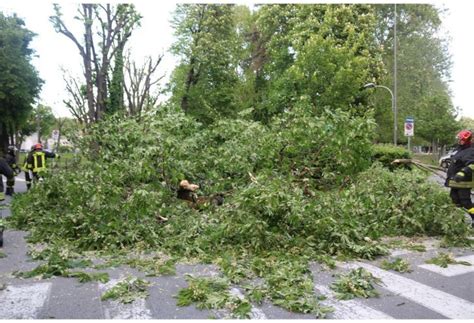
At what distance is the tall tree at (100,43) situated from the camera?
15367 millimetres

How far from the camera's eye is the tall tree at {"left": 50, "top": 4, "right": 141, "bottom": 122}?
50.4 ft

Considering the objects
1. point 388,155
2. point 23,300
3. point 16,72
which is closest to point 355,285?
point 23,300

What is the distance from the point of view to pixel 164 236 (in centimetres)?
625

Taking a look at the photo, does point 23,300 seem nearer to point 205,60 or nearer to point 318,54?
point 318,54

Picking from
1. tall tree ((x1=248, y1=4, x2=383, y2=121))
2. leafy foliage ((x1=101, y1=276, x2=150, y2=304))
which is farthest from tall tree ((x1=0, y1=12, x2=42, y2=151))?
leafy foliage ((x1=101, y1=276, x2=150, y2=304))

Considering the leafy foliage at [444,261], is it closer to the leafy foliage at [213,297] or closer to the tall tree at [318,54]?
the leafy foliage at [213,297]

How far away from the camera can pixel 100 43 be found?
51.8ft

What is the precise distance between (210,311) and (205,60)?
19.7m

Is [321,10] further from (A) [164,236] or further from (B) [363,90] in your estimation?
(A) [164,236]

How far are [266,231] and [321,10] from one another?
19.5 metres

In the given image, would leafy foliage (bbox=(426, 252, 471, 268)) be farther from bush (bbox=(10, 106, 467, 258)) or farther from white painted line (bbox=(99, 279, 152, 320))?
white painted line (bbox=(99, 279, 152, 320))

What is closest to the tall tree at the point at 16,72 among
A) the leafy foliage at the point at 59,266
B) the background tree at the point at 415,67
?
the leafy foliage at the point at 59,266

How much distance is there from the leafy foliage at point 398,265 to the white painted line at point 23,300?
12.2ft

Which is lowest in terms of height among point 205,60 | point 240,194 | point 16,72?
point 240,194
